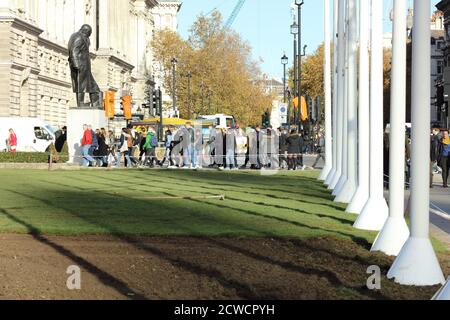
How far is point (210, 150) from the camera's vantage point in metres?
45.5

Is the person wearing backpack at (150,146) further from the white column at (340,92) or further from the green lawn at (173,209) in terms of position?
the white column at (340,92)

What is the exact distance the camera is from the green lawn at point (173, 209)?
52.3 ft

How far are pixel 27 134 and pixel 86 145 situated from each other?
16249 millimetres

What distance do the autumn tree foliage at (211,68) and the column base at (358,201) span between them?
265 ft

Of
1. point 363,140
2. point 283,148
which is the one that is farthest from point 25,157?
point 363,140

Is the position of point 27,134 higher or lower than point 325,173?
higher

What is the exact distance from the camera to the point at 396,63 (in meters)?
13.5

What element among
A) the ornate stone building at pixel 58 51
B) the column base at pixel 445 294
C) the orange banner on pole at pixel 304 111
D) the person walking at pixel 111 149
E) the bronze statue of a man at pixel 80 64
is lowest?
the column base at pixel 445 294

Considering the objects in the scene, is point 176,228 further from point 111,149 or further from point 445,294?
point 111,149

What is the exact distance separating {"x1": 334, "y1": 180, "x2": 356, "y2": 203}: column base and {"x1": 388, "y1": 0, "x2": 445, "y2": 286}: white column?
11.2 m

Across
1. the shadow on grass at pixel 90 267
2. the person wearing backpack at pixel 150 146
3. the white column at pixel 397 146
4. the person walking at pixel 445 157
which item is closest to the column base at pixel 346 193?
the shadow on grass at pixel 90 267

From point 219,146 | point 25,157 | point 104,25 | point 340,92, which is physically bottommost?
point 25,157

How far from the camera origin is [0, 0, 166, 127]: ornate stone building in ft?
236

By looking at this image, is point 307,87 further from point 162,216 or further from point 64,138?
point 162,216
